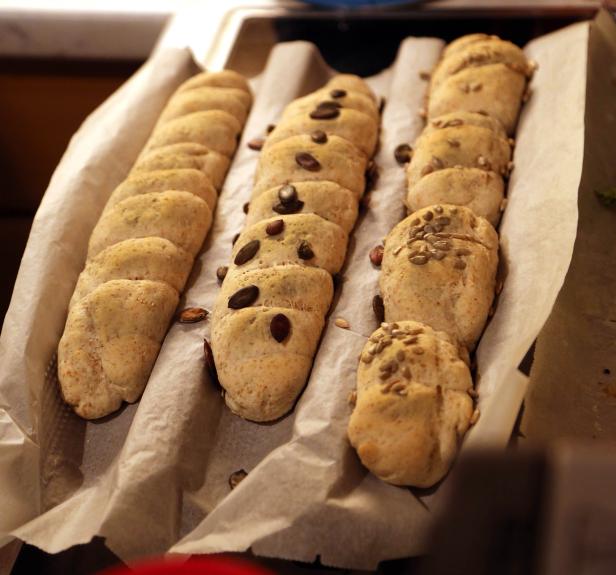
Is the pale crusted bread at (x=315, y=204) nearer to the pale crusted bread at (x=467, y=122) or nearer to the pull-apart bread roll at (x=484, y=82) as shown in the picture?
the pale crusted bread at (x=467, y=122)

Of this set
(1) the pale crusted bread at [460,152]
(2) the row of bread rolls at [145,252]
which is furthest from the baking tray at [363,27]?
(1) the pale crusted bread at [460,152]

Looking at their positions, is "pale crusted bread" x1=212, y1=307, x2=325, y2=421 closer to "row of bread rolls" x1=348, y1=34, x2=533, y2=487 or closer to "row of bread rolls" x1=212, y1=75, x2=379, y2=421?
"row of bread rolls" x1=212, y1=75, x2=379, y2=421

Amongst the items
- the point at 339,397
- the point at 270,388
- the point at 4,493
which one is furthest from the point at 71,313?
the point at 339,397

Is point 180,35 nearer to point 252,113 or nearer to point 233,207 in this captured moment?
point 252,113

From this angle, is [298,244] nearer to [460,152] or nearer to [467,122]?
[460,152]

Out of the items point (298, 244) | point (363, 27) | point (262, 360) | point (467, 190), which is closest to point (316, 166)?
point (298, 244)

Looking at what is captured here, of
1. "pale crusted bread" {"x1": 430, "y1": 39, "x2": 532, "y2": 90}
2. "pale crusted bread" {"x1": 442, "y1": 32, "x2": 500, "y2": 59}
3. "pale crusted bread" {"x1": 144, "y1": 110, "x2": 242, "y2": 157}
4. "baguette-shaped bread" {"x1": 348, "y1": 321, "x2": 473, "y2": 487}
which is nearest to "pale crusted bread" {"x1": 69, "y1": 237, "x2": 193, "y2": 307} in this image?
"pale crusted bread" {"x1": 144, "y1": 110, "x2": 242, "y2": 157}
